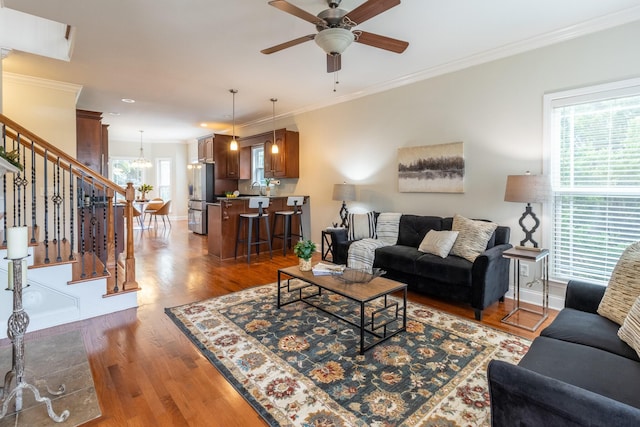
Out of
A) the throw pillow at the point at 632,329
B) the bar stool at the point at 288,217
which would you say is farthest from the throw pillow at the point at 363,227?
the throw pillow at the point at 632,329

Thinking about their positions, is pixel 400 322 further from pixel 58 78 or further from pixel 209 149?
pixel 209 149

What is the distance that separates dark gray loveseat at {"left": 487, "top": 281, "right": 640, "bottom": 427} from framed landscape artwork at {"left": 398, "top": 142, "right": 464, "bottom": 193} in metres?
2.05

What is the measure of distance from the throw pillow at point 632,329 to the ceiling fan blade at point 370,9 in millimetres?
2182

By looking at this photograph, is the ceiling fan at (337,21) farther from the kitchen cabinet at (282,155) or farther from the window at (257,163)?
the window at (257,163)

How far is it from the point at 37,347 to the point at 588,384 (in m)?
3.59

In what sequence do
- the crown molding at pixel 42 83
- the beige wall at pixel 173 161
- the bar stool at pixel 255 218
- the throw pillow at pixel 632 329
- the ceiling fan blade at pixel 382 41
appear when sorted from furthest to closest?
the beige wall at pixel 173 161, the bar stool at pixel 255 218, the crown molding at pixel 42 83, the ceiling fan blade at pixel 382 41, the throw pillow at pixel 632 329

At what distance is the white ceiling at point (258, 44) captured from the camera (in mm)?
2748

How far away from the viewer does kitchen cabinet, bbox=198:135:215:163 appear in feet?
26.2

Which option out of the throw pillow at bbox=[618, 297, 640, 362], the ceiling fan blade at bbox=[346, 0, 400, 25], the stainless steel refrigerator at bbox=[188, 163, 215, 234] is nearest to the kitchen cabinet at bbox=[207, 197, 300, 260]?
the stainless steel refrigerator at bbox=[188, 163, 215, 234]

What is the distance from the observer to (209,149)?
8.09 meters

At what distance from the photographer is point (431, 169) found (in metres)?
4.30

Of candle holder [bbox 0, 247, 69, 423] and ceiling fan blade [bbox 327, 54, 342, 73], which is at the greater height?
ceiling fan blade [bbox 327, 54, 342, 73]

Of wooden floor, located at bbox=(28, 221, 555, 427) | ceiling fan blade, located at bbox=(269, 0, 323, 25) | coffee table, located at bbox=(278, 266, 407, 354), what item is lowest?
wooden floor, located at bbox=(28, 221, 555, 427)

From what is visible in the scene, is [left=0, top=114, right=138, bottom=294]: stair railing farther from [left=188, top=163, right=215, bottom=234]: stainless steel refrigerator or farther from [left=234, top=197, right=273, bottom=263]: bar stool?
[left=188, top=163, right=215, bottom=234]: stainless steel refrigerator
